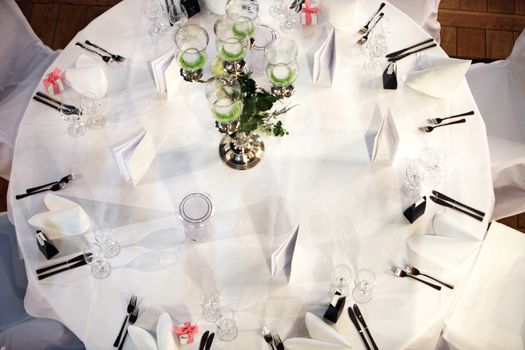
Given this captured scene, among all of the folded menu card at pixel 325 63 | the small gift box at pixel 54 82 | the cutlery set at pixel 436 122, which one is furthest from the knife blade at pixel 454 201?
the small gift box at pixel 54 82

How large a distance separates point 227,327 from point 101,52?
147 centimetres

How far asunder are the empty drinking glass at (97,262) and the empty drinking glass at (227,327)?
492 millimetres

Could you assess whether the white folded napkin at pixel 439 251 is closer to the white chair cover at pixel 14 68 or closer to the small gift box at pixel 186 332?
the small gift box at pixel 186 332

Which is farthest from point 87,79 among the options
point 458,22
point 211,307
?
point 458,22

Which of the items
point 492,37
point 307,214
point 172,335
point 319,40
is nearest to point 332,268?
point 307,214

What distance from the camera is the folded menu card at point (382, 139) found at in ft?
7.66

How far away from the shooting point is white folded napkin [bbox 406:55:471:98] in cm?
252

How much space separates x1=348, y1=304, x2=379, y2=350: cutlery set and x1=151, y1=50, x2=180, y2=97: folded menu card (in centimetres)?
124

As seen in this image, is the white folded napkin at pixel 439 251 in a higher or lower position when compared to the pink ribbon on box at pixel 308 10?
lower

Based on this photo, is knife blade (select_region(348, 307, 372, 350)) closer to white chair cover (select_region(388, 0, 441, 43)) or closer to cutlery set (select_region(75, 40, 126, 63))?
cutlery set (select_region(75, 40, 126, 63))

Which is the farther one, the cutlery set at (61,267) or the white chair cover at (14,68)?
the white chair cover at (14,68)

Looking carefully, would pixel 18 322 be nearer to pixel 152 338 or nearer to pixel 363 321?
pixel 152 338

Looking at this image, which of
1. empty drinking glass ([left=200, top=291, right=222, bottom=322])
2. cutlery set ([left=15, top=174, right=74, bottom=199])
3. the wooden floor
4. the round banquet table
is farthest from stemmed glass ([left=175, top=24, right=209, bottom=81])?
the wooden floor

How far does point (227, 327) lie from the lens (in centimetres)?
213
